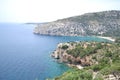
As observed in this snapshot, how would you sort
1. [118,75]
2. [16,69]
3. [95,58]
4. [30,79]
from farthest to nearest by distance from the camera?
[95,58] < [16,69] < [30,79] < [118,75]

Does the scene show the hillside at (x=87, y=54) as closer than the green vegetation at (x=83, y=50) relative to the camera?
Yes

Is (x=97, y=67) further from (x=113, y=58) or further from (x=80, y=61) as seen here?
(x=80, y=61)

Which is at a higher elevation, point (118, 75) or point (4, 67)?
point (118, 75)

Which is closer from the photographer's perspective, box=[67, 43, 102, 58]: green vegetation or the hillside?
the hillside

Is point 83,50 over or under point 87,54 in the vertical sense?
over

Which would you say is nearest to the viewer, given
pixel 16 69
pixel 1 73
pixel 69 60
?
pixel 1 73

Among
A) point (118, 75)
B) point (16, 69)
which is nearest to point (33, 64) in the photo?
point (16, 69)

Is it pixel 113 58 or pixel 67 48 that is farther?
pixel 67 48

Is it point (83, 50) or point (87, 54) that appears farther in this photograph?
point (83, 50)

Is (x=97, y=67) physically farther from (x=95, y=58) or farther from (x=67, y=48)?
(x=67, y=48)
